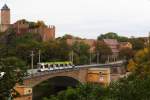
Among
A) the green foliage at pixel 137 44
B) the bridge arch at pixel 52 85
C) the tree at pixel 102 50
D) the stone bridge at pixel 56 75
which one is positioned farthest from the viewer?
the green foliage at pixel 137 44

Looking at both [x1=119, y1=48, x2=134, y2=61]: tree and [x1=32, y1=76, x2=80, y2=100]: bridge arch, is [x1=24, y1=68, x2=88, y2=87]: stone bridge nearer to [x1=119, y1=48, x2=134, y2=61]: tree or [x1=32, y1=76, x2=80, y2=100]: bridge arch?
[x1=32, y1=76, x2=80, y2=100]: bridge arch

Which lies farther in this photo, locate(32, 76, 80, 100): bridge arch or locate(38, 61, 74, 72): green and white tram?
locate(32, 76, 80, 100): bridge arch

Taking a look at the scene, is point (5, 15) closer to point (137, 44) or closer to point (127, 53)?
point (127, 53)

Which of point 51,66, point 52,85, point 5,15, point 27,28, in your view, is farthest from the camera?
point 5,15

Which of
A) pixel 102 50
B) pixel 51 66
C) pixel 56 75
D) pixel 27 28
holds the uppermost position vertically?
pixel 27 28

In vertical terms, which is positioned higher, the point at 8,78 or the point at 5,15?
the point at 5,15

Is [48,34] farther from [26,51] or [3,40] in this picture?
[26,51]

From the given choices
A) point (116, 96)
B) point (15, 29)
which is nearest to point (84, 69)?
point (15, 29)

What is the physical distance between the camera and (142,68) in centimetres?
3500

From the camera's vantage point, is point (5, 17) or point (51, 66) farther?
point (5, 17)

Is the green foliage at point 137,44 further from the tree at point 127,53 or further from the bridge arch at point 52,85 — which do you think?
the bridge arch at point 52,85

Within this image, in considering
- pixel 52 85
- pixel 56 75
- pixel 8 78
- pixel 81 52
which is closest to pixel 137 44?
pixel 81 52

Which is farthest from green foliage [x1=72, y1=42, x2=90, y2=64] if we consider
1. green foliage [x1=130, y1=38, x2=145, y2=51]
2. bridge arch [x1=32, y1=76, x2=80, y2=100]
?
green foliage [x1=130, y1=38, x2=145, y2=51]

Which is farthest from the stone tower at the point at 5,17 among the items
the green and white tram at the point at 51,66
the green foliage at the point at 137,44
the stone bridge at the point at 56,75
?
the stone bridge at the point at 56,75
